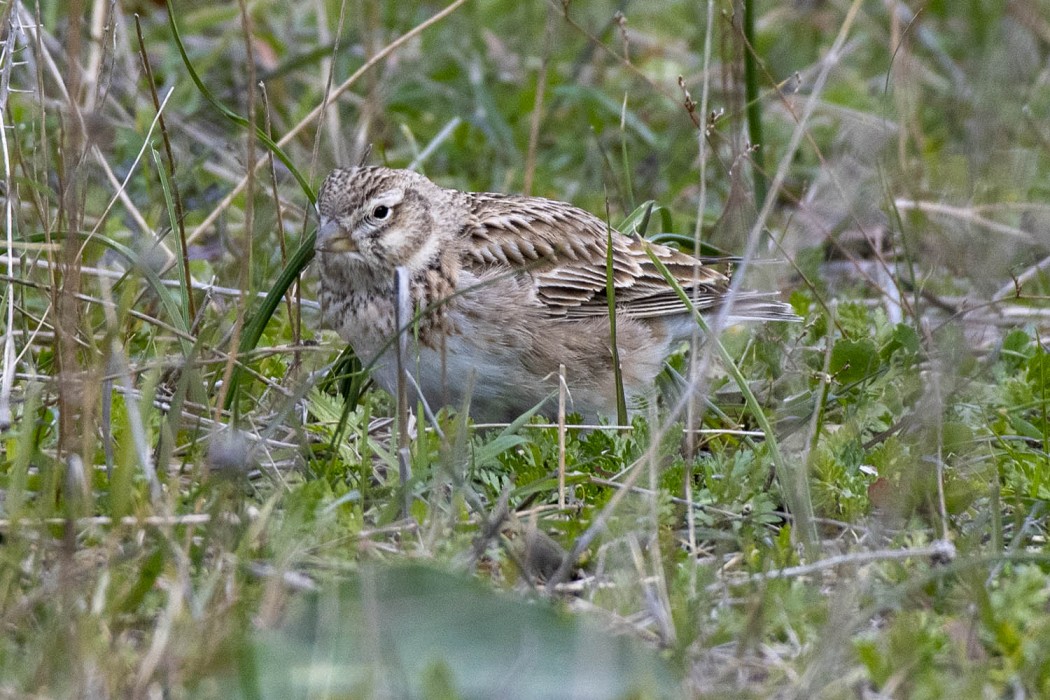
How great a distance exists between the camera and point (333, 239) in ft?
16.5

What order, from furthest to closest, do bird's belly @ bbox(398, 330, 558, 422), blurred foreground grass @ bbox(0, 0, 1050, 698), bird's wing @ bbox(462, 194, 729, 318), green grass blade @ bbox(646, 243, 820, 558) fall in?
bird's wing @ bbox(462, 194, 729, 318) → bird's belly @ bbox(398, 330, 558, 422) → green grass blade @ bbox(646, 243, 820, 558) → blurred foreground grass @ bbox(0, 0, 1050, 698)

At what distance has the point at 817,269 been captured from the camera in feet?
21.0

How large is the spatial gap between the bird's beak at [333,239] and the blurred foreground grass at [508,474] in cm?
19

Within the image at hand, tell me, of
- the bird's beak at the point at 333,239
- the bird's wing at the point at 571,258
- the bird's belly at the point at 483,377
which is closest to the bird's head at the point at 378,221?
the bird's beak at the point at 333,239

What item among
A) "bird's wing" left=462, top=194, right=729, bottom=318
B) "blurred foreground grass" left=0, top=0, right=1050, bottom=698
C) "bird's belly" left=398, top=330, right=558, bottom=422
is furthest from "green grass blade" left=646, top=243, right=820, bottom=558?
"bird's wing" left=462, top=194, right=729, bottom=318

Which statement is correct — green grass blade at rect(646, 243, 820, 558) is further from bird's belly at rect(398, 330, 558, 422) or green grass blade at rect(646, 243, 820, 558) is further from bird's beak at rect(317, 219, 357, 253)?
bird's beak at rect(317, 219, 357, 253)

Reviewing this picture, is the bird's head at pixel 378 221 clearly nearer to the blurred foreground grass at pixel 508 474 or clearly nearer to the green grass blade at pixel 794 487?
the blurred foreground grass at pixel 508 474

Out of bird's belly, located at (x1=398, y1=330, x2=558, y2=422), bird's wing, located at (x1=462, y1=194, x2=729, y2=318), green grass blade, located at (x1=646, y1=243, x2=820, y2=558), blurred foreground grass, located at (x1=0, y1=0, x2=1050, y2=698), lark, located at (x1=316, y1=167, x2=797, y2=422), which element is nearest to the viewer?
blurred foreground grass, located at (x1=0, y1=0, x2=1050, y2=698)

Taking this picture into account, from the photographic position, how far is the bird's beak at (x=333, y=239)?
196 inches

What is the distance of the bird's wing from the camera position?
17.9 ft

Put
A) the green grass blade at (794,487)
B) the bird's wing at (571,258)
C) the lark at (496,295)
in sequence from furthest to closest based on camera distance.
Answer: the bird's wing at (571,258)
the lark at (496,295)
the green grass blade at (794,487)

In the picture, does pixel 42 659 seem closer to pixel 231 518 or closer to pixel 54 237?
pixel 231 518

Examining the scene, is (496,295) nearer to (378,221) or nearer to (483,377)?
(483,377)

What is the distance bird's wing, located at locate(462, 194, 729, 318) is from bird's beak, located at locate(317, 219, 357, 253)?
1.64ft
